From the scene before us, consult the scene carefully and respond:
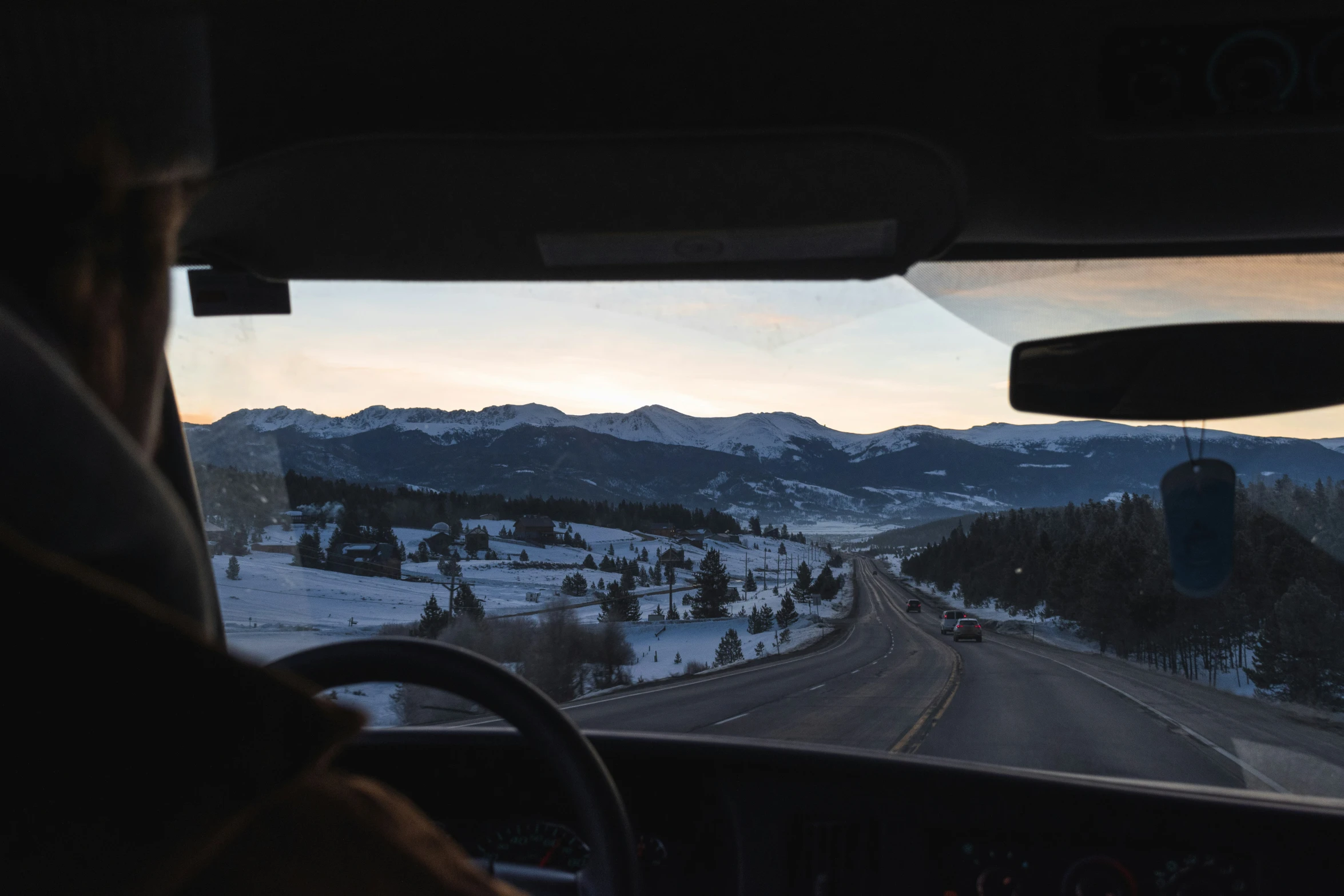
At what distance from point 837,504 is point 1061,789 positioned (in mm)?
1483

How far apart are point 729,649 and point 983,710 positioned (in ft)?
3.66

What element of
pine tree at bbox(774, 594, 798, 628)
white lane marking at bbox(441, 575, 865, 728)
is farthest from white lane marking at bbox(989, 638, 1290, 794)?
pine tree at bbox(774, 594, 798, 628)

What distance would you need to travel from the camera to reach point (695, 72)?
2188 millimetres

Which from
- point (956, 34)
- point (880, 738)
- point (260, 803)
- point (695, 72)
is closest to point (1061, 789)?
point (880, 738)

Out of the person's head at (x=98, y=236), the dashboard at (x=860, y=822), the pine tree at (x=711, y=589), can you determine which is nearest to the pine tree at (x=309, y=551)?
the dashboard at (x=860, y=822)

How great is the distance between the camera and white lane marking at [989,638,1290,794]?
2.84 meters

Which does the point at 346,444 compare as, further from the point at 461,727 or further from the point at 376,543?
the point at 461,727

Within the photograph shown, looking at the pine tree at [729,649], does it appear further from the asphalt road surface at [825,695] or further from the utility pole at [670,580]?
the utility pole at [670,580]

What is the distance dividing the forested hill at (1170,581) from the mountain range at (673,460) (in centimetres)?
15

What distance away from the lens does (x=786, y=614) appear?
12.5ft

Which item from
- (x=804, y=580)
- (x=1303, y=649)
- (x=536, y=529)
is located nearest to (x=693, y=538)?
(x=804, y=580)

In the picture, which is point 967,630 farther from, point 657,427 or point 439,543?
point 439,543

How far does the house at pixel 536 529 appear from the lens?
3.64 m

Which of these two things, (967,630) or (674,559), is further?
(967,630)
